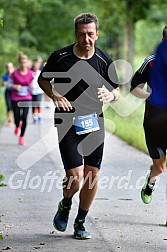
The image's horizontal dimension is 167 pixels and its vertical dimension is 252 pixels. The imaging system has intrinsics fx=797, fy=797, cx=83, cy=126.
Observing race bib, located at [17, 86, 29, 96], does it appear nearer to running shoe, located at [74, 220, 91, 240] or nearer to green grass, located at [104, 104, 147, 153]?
green grass, located at [104, 104, 147, 153]

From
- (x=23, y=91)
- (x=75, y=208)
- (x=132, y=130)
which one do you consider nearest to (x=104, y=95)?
(x=75, y=208)

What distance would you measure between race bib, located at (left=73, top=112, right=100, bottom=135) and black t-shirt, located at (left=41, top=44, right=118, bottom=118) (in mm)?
58

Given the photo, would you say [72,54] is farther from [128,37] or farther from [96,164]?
[128,37]

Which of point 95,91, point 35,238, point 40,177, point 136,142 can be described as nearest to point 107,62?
point 95,91

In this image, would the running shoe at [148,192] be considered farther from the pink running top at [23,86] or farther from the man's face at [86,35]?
the pink running top at [23,86]

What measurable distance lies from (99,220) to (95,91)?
6.29ft

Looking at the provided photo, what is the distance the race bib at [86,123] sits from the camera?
7.52 m

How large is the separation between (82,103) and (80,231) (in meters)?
1.28

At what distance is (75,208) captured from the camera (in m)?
9.62

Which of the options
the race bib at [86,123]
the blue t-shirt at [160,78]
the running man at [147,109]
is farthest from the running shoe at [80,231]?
the blue t-shirt at [160,78]

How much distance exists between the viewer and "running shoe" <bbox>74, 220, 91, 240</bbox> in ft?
25.7

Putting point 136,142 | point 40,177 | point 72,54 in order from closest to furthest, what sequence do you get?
point 72,54 < point 40,177 < point 136,142

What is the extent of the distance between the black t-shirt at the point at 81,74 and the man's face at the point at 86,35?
132mm

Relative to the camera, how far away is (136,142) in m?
17.4
